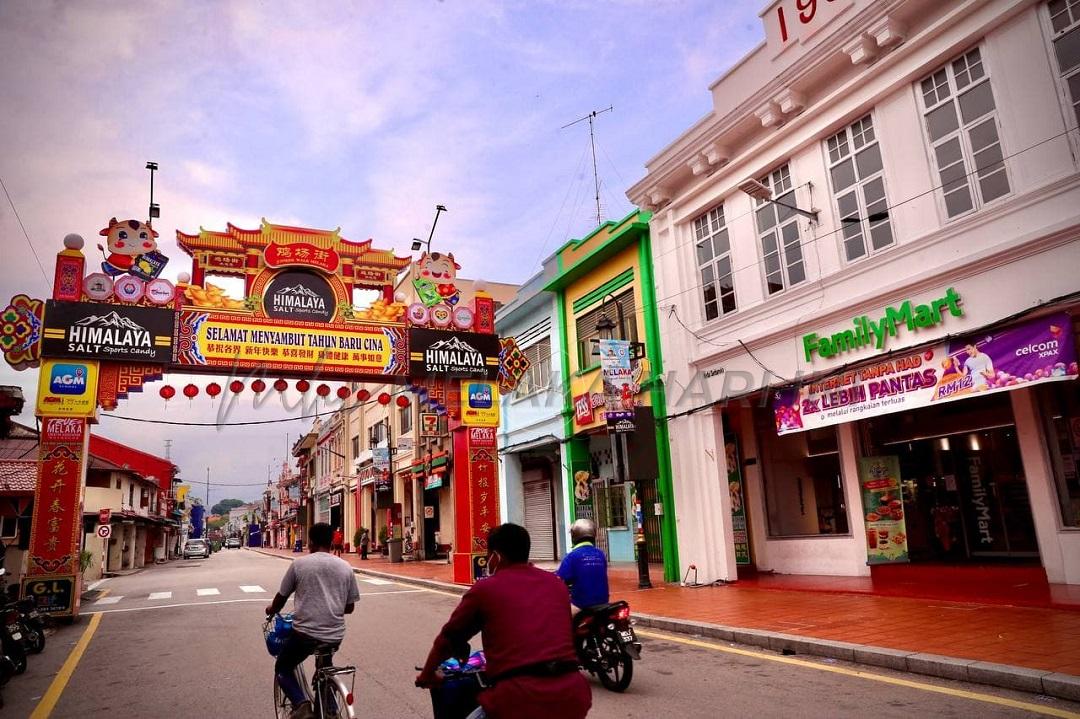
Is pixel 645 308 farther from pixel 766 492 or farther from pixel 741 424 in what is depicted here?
pixel 766 492

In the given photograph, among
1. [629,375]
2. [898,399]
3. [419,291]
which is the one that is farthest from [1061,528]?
[419,291]

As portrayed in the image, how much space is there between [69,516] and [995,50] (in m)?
17.7

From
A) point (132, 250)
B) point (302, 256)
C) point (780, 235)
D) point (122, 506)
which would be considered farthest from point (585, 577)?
point (122, 506)

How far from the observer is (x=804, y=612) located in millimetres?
10391

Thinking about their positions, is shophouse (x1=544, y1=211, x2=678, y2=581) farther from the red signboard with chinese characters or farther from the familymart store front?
the red signboard with chinese characters

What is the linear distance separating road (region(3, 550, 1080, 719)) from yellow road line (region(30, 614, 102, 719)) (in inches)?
1.4

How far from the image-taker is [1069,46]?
954cm

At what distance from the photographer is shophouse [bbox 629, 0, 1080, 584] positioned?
32.6ft

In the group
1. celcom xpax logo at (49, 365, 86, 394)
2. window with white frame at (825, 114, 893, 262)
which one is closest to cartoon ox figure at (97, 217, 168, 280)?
celcom xpax logo at (49, 365, 86, 394)

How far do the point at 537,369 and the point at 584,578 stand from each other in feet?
52.9

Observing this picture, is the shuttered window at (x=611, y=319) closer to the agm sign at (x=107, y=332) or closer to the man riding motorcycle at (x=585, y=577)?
the agm sign at (x=107, y=332)

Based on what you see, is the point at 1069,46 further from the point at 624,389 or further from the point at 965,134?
the point at 624,389

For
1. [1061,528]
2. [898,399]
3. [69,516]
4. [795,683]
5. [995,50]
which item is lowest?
[795,683]

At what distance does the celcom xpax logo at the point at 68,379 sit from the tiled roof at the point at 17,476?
10.3 meters
